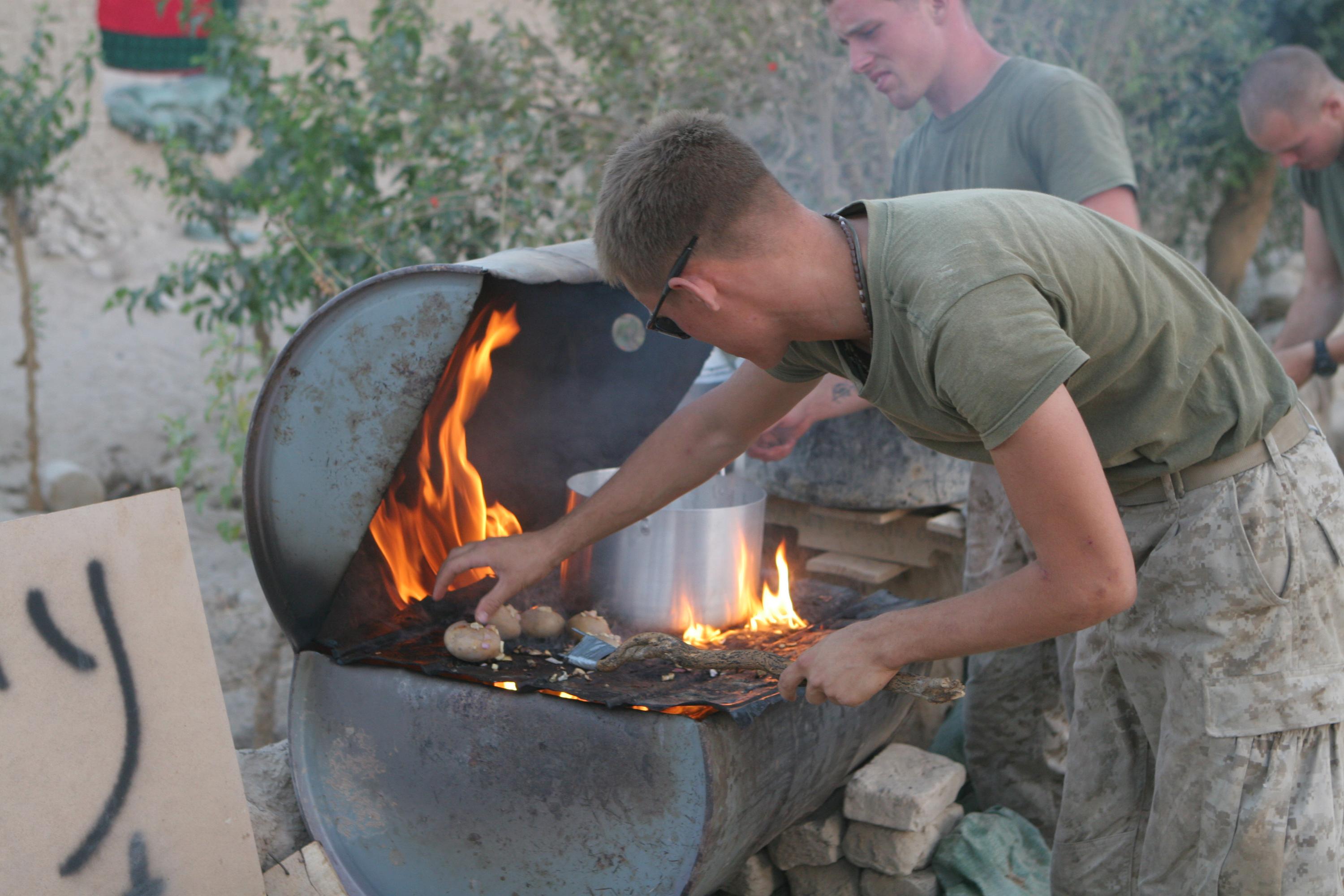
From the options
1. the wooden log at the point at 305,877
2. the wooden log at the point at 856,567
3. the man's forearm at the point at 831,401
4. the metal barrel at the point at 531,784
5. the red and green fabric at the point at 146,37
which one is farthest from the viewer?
the red and green fabric at the point at 146,37

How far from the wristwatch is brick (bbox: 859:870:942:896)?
1.95 metres

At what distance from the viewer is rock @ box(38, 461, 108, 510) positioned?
6320 millimetres

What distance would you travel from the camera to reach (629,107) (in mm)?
5051

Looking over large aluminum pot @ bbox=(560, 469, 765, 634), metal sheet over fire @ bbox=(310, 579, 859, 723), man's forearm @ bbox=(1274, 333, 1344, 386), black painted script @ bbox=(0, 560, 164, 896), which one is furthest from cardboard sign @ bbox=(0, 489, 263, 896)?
man's forearm @ bbox=(1274, 333, 1344, 386)

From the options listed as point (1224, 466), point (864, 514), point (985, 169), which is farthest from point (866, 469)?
point (1224, 466)

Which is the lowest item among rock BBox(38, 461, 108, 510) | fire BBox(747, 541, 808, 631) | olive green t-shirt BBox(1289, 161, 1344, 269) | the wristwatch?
rock BBox(38, 461, 108, 510)

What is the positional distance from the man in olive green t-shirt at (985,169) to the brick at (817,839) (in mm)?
537

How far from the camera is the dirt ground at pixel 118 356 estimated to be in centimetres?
525

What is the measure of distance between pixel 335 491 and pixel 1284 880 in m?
1.87

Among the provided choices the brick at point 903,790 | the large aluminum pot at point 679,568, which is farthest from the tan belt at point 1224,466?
the brick at point 903,790

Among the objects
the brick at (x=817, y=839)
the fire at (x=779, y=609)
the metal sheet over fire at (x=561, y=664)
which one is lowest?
the brick at (x=817, y=839)

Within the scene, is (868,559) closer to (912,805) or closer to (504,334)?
(912,805)

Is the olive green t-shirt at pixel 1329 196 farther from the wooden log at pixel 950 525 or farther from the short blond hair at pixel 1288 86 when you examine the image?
the wooden log at pixel 950 525

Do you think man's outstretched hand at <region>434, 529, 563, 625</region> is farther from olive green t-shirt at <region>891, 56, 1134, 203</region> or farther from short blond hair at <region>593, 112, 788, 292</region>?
olive green t-shirt at <region>891, 56, 1134, 203</region>
